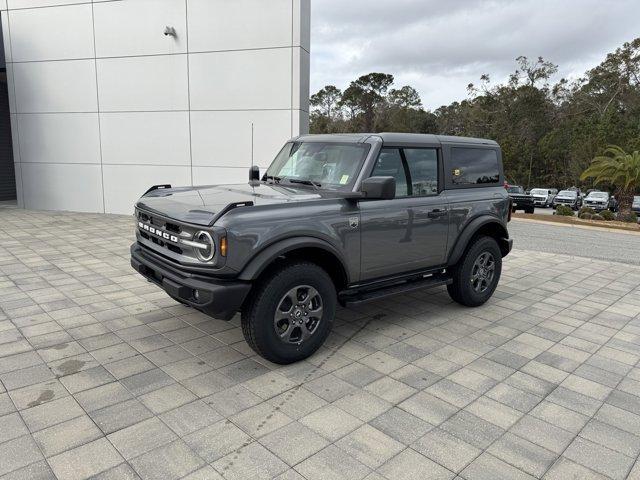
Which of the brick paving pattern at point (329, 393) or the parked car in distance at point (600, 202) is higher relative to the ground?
the brick paving pattern at point (329, 393)

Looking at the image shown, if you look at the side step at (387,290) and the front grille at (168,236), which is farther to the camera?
the side step at (387,290)

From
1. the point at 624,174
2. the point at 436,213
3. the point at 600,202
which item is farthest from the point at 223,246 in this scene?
the point at 600,202

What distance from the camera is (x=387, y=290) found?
441cm

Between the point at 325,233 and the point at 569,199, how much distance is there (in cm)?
3134

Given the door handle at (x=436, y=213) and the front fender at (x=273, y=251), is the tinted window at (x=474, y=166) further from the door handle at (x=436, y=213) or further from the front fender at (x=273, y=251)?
the front fender at (x=273, y=251)

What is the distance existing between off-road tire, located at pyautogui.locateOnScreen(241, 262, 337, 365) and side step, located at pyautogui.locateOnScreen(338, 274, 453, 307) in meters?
0.30

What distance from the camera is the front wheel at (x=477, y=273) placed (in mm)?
5152

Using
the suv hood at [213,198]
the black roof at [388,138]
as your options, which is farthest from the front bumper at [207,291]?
the black roof at [388,138]

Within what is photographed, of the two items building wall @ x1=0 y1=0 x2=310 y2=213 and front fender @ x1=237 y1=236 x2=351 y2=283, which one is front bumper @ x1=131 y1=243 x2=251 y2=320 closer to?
front fender @ x1=237 y1=236 x2=351 y2=283

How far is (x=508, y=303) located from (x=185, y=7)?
403 inches

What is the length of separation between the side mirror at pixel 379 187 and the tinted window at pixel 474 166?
1.40m

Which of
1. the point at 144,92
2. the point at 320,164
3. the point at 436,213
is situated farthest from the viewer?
the point at 144,92

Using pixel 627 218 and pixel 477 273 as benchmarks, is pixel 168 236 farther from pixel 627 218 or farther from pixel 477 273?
pixel 627 218

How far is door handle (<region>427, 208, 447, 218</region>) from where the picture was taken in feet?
15.2
